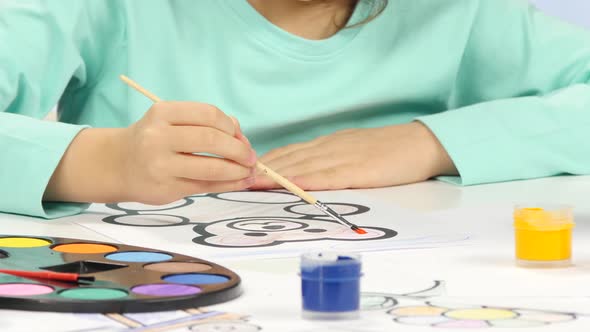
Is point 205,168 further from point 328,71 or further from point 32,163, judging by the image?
point 328,71

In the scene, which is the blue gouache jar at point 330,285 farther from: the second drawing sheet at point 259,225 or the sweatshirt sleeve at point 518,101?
the sweatshirt sleeve at point 518,101

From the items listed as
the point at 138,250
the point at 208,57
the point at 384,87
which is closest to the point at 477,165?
the point at 384,87

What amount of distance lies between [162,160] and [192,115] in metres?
0.04

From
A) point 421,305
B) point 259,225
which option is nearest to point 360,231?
point 259,225

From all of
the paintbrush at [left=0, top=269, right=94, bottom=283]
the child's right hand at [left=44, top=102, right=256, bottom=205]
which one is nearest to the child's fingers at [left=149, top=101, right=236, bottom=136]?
the child's right hand at [left=44, top=102, right=256, bottom=205]

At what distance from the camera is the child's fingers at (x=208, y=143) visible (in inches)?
28.7

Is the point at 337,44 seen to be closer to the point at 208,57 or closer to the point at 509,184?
the point at 208,57

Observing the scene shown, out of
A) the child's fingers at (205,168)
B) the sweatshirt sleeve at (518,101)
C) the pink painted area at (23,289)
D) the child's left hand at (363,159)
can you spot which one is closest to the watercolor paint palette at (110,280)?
the pink painted area at (23,289)

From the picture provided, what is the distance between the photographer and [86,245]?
2.12 feet

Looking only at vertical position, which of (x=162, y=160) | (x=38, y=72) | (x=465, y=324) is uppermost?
(x=38, y=72)

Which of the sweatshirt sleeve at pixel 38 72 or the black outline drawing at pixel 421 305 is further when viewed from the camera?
the sweatshirt sleeve at pixel 38 72

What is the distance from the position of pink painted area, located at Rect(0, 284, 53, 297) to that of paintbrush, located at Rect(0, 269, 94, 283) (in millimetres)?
11

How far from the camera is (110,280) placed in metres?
0.55

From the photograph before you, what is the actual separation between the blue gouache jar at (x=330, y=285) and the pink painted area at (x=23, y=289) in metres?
0.13
